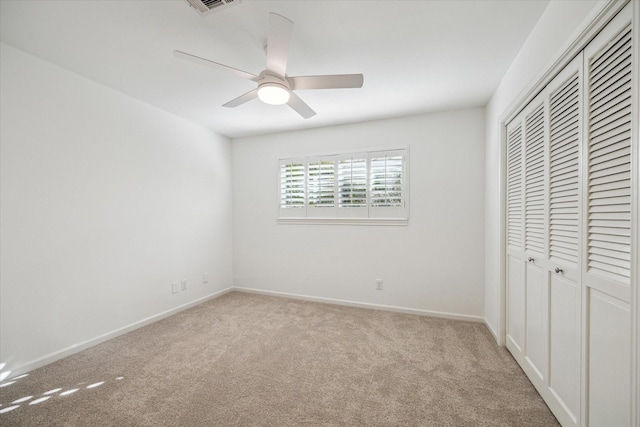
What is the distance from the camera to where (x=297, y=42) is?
6.34 feet

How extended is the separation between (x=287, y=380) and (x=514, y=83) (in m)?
2.92

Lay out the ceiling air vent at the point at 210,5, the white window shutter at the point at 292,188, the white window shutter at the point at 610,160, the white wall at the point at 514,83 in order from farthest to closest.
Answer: the white window shutter at the point at 292,188 < the ceiling air vent at the point at 210,5 < the white wall at the point at 514,83 < the white window shutter at the point at 610,160

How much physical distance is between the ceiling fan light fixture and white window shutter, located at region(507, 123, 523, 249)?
1.89m

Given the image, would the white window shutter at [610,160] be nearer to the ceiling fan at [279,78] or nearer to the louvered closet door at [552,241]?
the louvered closet door at [552,241]

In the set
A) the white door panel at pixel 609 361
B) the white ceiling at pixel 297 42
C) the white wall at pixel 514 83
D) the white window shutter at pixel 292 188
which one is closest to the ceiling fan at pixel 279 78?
the white ceiling at pixel 297 42

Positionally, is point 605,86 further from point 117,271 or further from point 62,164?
point 117,271

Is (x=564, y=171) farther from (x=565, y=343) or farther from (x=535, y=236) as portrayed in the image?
(x=565, y=343)

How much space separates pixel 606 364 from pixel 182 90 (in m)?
3.60

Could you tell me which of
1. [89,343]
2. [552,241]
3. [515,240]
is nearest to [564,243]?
[552,241]

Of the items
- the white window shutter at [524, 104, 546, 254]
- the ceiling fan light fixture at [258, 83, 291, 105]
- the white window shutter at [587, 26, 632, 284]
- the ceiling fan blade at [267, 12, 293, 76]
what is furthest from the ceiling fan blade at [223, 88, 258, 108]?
the white window shutter at [524, 104, 546, 254]

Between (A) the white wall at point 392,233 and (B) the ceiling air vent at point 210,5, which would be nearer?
(B) the ceiling air vent at point 210,5

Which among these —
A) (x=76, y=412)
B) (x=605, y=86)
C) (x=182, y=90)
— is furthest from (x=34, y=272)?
(x=605, y=86)

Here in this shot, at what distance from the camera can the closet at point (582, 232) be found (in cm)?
108

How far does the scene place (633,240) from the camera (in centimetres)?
99
